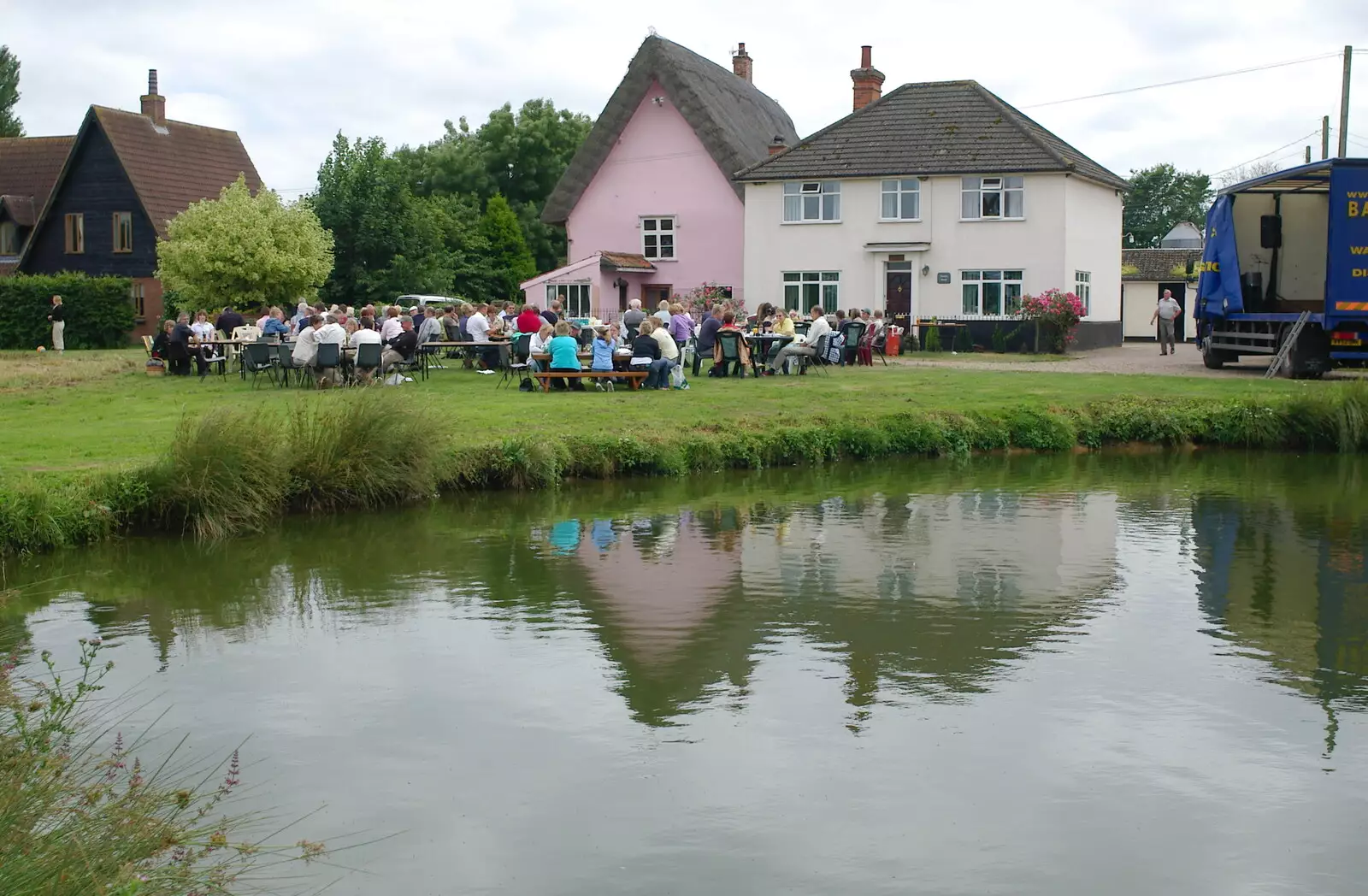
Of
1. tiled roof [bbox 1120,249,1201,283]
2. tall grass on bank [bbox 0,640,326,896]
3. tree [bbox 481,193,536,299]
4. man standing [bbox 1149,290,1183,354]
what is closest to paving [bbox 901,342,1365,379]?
man standing [bbox 1149,290,1183,354]

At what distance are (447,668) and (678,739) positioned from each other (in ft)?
6.30

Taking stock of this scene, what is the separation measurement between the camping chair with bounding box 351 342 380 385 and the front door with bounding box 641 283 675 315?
69.3ft

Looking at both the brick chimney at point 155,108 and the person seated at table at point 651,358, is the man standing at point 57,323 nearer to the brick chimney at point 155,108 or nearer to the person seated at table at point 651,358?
the brick chimney at point 155,108

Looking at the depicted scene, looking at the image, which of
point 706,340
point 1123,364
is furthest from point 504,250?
point 706,340

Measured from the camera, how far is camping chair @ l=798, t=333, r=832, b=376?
25.1 meters

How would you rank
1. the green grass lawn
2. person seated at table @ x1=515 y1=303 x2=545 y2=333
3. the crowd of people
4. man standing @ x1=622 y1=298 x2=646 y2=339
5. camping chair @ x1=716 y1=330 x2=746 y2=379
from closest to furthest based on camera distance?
the green grass lawn < the crowd of people < camping chair @ x1=716 y1=330 x2=746 y2=379 < person seated at table @ x1=515 y1=303 x2=545 y2=333 < man standing @ x1=622 y1=298 x2=646 y2=339

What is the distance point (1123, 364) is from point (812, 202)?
11.3m

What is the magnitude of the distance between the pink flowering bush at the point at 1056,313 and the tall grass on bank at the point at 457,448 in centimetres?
1317

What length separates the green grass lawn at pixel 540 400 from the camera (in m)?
15.0

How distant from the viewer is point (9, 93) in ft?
212

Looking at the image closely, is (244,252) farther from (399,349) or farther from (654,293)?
(399,349)

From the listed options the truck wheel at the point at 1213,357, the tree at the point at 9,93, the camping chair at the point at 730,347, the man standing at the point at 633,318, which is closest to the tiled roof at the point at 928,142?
the truck wheel at the point at 1213,357

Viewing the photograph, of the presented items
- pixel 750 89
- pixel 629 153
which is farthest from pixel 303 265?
pixel 750 89

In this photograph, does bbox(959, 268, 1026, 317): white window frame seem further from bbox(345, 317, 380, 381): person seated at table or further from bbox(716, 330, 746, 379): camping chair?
bbox(345, 317, 380, 381): person seated at table
